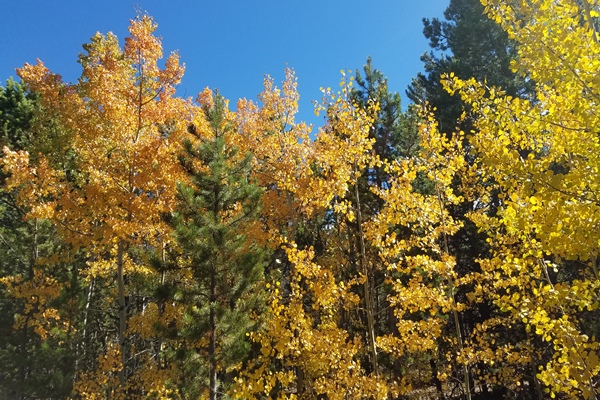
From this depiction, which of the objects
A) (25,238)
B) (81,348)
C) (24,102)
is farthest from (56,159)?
(81,348)

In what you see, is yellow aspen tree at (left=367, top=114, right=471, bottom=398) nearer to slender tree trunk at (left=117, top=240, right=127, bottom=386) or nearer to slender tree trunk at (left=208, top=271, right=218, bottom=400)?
slender tree trunk at (left=208, top=271, right=218, bottom=400)

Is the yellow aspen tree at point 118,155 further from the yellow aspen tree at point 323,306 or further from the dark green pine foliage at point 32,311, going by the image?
the dark green pine foliage at point 32,311

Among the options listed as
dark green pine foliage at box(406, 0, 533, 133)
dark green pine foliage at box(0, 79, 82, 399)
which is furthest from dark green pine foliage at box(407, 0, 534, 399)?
dark green pine foliage at box(0, 79, 82, 399)

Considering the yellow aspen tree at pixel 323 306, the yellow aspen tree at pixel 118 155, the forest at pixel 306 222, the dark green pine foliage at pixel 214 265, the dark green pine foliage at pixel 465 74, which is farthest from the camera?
the dark green pine foliage at pixel 465 74

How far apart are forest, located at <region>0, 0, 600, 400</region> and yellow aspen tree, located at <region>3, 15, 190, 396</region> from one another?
0.05 meters

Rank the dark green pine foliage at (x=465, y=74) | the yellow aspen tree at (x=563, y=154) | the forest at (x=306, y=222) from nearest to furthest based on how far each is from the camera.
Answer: the yellow aspen tree at (x=563, y=154) → the forest at (x=306, y=222) → the dark green pine foliage at (x=465, y=74)

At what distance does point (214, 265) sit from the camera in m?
7.17

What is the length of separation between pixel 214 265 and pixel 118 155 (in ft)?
11.4

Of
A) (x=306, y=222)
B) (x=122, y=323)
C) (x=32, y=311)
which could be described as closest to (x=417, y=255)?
(x=122, y=323)

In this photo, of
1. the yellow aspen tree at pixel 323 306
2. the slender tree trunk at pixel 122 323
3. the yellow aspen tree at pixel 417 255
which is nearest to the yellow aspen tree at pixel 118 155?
the slender tree trunk at pixel 122 323

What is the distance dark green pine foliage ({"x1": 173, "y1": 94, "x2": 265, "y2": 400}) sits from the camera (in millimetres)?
6875

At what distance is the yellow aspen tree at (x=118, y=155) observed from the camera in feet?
25.1

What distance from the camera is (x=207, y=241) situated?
709cm

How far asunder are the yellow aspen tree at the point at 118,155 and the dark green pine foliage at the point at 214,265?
916mm
